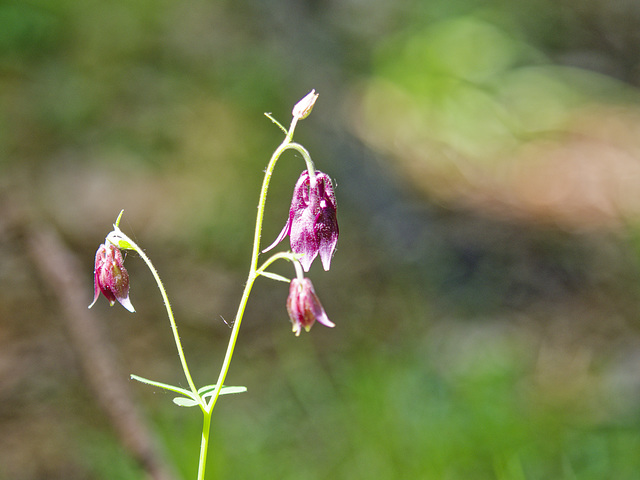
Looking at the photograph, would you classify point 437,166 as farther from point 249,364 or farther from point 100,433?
point 100,433

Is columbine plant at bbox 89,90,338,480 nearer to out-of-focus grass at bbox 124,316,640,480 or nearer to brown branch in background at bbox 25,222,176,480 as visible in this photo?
brown branch in background at bbox 25,222,176,480

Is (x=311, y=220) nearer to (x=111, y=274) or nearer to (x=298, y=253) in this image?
(x=298, y=253)

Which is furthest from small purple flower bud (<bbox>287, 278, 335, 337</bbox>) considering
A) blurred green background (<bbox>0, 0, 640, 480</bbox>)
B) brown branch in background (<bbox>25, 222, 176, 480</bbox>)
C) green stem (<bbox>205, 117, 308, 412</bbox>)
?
blurred green background (<bbox>0, 0, 640, 480</bbox>)

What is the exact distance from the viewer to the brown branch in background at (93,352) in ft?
7.50

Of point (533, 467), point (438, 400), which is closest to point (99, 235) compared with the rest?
point (438, 400)

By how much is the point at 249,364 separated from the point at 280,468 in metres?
0.85

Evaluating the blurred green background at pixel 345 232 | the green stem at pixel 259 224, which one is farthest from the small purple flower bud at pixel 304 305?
the blurred green background at pixel 345 232

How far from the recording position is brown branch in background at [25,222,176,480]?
2.29 m

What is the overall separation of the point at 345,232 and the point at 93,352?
8.32 feet

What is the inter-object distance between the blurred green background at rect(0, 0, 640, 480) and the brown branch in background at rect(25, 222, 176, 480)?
0.16 metres

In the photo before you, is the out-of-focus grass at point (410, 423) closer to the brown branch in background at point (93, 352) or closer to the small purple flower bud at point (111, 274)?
the brown branch in background at point (93, 352)

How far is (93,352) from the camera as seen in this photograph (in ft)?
8.38

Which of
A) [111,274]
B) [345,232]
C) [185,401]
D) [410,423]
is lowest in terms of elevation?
[410,423]

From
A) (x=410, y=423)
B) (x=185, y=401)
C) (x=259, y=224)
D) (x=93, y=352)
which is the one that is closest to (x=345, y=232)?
(x=410, y=423)
